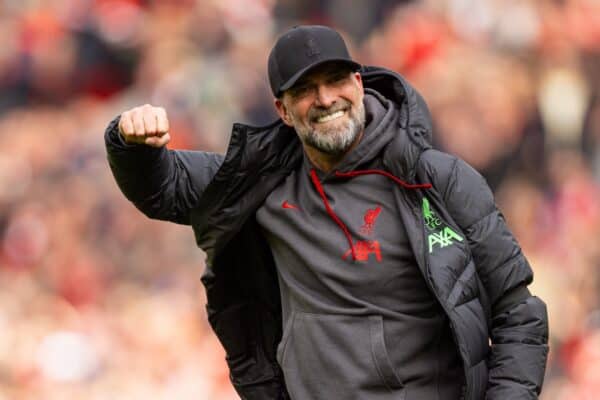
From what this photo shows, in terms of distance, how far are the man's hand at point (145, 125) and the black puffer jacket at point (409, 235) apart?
0.09 meters

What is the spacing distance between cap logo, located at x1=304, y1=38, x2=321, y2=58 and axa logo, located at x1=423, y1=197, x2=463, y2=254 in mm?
493

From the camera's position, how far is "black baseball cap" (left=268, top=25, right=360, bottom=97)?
3.51 metres

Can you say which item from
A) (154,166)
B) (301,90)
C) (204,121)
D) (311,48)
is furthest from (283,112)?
(204,121)

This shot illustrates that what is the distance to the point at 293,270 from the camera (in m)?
3.70

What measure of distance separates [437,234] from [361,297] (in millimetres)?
267


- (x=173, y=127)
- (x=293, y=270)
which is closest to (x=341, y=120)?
(x=293, y=270)

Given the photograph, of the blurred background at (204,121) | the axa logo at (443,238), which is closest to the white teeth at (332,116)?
the axa logo at (443,238)

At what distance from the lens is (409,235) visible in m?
3.47

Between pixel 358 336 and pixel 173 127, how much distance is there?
4.15m

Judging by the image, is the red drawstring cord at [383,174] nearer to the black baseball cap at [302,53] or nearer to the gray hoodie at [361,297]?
the gray hoodie at [361,297]

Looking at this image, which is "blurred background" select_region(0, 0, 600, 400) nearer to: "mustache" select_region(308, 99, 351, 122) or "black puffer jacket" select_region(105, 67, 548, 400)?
"black puffer jacket" select_region(105, 67, 548, 400)

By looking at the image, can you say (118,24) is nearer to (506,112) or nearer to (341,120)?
(506,112)

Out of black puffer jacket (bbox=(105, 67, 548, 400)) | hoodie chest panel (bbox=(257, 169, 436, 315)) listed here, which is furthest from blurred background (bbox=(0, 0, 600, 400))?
hoodie chest panel (bbox=(257, 169, 436, 315))

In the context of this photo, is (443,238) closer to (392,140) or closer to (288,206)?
(392,140)
